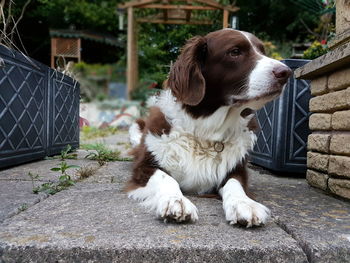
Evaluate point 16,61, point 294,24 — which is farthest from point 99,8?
point 16,61

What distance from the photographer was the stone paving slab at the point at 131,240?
1.01 metres

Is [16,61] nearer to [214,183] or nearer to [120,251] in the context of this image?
[214,183]

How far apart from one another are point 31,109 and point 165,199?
1.76m

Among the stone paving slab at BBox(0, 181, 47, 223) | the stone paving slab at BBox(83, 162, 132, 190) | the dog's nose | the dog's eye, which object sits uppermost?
the dog's eye

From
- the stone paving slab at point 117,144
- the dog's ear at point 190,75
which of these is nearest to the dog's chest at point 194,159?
the dog's ear at point 190,75

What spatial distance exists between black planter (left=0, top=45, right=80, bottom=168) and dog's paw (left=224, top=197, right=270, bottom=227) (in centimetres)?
166

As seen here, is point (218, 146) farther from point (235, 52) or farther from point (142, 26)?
point (142, 26)

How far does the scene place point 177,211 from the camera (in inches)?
49.4

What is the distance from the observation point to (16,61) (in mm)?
2357

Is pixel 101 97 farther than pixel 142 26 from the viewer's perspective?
Yes

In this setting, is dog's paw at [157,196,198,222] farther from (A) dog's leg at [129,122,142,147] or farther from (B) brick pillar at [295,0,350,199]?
(A) dog's leg at [129,122,142,147]


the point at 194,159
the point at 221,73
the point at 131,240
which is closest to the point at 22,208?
the point at 131,240

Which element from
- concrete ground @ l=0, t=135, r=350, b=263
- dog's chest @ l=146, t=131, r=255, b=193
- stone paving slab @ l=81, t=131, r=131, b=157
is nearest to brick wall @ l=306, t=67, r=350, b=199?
concrete ground @ l=0, t=135, r=350, b=263

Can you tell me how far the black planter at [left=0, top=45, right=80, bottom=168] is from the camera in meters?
2.24
